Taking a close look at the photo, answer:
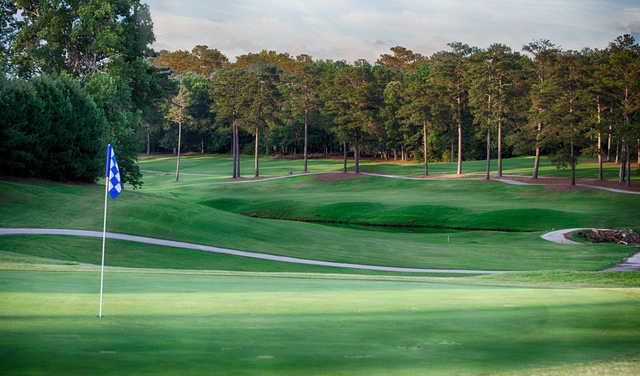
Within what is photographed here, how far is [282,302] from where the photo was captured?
13.1 meters

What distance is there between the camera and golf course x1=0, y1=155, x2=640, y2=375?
→ 330 inches

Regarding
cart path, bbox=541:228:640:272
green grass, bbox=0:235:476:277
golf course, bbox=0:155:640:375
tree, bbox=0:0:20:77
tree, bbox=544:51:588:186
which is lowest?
cart path, bbox=541:228:640:272

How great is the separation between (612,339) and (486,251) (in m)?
29.4

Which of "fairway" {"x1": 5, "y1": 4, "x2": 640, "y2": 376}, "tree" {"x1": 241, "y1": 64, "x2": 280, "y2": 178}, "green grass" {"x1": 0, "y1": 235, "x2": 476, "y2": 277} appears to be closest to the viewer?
"fairway" {"x1": 5, "y1": 4, "x2": 640, "y2": 376}

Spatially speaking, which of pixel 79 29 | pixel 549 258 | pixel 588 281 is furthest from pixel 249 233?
pixel 79 29

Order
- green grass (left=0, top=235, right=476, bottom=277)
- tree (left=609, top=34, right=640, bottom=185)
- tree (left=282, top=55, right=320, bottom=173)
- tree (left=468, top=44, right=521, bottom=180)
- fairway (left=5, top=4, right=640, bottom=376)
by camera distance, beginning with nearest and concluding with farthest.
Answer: fairway (left=5, top=4, right=640, bottom=376) < green grass (left=0, top=235, right=476, bottom=277) < tree (left=609, top=34, right=640, bottom=185) < tree (left=468, top=44, right=521, bottom=180) < tree (left=282, top=55, right=320, bottom=173)

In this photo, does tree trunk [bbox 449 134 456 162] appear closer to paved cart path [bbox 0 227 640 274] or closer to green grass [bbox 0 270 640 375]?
paved cart path [bbox 0 227 640 274]

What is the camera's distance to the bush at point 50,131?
137 feet

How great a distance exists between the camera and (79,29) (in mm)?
53250

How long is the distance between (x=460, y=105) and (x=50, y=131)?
52.8 meters

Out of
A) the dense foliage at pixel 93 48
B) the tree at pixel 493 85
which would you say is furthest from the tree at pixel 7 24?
the tree at pixel 493 85

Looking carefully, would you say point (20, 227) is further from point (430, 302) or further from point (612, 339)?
point (612, 339)

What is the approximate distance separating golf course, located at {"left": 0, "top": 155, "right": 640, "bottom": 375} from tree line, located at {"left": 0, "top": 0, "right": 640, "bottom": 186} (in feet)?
13.2

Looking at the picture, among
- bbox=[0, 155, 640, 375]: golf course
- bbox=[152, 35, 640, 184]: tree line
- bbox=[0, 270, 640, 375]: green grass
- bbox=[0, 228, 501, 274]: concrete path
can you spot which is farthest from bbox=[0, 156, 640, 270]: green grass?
bbox=[0, 270, 640, 375]: green grass
